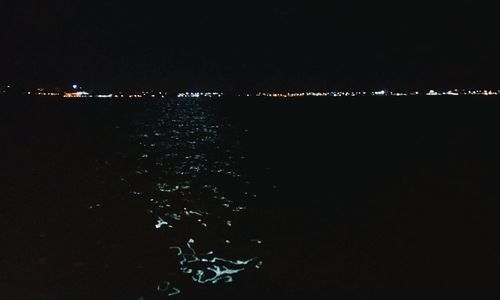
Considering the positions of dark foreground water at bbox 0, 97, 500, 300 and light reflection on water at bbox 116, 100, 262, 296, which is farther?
light reflection on water at bbox 116, 100, 262, 296

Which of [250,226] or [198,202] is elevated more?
[198,202]

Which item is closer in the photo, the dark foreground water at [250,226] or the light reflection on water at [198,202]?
the dark foreground water at [250,226]

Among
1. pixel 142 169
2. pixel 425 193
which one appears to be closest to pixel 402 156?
pixel 425 193

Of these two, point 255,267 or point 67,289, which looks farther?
point 255,267

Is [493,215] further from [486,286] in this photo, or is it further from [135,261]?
[135,261]
